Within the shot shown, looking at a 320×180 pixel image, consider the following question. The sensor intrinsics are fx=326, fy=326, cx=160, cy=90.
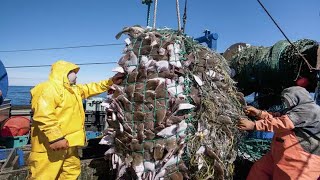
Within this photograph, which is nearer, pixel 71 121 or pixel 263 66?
pixel 71 121

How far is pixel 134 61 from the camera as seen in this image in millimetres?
3270

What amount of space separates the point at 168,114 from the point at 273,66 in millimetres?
2581

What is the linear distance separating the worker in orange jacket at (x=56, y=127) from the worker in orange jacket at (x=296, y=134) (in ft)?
6.36

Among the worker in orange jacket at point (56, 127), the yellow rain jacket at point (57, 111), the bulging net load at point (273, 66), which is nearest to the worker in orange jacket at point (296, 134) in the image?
the bulging net load at point (273, 66)

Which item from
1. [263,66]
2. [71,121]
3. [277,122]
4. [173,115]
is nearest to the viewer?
[173,115]

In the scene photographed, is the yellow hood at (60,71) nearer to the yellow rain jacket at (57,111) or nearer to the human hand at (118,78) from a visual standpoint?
the yellow rain jacket at (57,111)

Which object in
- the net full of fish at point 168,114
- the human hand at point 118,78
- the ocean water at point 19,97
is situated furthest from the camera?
the ocean water at point 19,97

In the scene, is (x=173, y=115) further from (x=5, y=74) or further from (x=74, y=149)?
(x=5, y=74)

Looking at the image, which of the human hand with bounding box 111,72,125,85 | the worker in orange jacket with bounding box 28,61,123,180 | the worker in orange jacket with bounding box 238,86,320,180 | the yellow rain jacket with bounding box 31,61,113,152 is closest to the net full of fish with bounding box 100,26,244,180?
the human hand with bounding box 111,72,125,85

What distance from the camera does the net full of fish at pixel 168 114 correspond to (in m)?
3.06

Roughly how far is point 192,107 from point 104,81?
6.24 feet

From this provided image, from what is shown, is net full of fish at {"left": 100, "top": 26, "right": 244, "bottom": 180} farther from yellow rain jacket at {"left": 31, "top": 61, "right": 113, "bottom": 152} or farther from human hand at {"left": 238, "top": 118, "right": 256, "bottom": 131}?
yellow rain jacket at {"left": 31, "top": 61, "right": 113, "bottom": 152}

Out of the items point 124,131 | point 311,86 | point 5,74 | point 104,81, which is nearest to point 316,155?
point 311,86

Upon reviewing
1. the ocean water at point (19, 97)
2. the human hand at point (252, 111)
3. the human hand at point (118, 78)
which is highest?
the human hand at point (118, 78)
